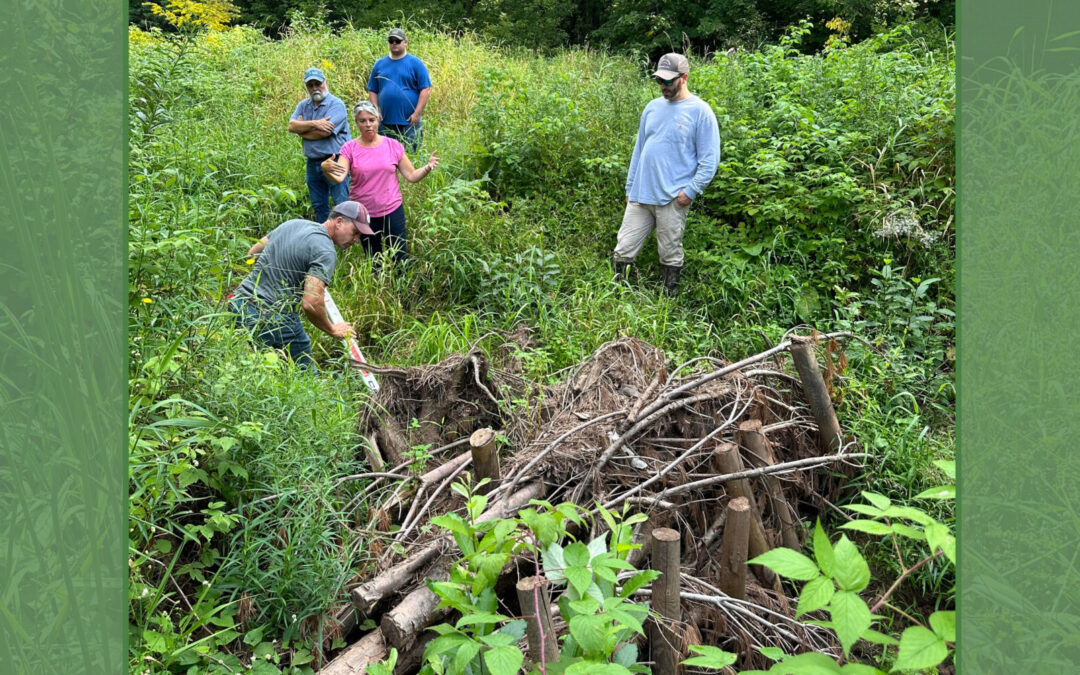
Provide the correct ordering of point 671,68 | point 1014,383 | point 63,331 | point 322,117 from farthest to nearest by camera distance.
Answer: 1. point 322,117
2. point 671,68
3. point 63,331
4. point 1014,383

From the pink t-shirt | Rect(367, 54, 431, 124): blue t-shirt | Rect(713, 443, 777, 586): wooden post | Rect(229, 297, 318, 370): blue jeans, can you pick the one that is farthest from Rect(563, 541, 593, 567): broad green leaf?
Rect(367, 54, 431, 124): blue t-shirt

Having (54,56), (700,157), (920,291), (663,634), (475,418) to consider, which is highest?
(54,56)

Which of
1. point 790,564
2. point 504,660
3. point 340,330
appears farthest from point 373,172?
point 790,564

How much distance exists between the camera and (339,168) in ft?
21.4

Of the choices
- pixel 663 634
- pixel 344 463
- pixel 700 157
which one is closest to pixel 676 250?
pixel 700 157

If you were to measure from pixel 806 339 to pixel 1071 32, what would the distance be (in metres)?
2.96

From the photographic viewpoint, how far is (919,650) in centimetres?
149

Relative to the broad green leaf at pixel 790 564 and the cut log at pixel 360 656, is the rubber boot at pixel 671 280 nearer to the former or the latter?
the cut log at pixel 360 656

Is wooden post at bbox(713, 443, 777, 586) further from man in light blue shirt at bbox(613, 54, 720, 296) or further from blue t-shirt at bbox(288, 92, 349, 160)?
blue t-shirt at bbox(288, 92, 349, 160)

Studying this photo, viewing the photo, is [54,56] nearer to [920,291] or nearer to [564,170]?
[920,291]

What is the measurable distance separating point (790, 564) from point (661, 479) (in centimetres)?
199

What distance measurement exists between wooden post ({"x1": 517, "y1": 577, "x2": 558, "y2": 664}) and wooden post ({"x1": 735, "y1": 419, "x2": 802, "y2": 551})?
65.4 inches

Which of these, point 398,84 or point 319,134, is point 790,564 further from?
point 398,84

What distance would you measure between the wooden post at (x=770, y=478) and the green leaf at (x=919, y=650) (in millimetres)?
2048
